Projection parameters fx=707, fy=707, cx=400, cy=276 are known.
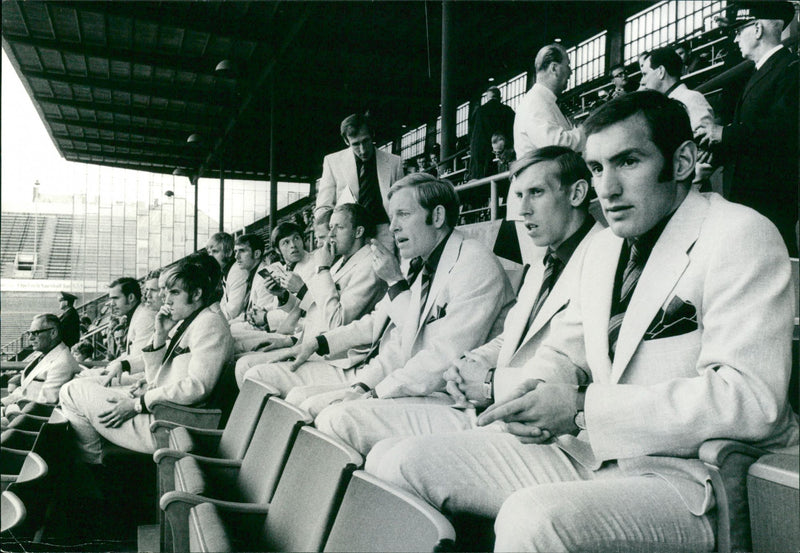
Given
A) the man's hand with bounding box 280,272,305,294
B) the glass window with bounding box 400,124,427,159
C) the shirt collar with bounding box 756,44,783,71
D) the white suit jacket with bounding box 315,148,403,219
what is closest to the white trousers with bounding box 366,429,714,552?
the shirt collar with bounding box 756,44,783,71

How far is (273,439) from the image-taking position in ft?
6.58

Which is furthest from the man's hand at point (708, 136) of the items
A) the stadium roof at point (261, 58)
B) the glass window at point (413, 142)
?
the glass window at point (413, 142)

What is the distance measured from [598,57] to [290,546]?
1135 cm

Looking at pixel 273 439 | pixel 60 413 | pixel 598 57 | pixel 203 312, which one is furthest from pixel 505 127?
pixel 598 57

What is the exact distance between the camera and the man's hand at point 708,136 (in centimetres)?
249

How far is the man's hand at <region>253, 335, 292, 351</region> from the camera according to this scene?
4.09 metres

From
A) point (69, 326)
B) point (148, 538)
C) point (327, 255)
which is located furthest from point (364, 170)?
point (69, 326)

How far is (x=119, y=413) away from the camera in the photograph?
3.46m

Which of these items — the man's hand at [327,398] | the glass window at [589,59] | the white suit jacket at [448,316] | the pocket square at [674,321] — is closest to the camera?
the pocket square at [674,321]

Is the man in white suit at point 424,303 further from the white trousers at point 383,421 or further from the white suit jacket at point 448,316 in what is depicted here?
the white trousers at point 383,421

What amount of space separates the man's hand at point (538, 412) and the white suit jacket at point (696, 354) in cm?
5

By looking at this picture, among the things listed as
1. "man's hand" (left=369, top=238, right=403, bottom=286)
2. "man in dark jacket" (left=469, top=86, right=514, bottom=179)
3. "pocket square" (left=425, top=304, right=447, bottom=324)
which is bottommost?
"pocket square" (left=425, top=304, right=447, bottom=324)

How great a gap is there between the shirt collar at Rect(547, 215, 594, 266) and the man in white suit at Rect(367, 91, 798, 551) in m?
0.43

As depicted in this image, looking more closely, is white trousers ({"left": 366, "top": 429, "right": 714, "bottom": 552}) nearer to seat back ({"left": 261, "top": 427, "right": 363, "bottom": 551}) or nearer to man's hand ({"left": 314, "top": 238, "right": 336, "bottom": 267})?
seat back ({"left": 261, "top": 427, "right": 363, "bottom": 551})
